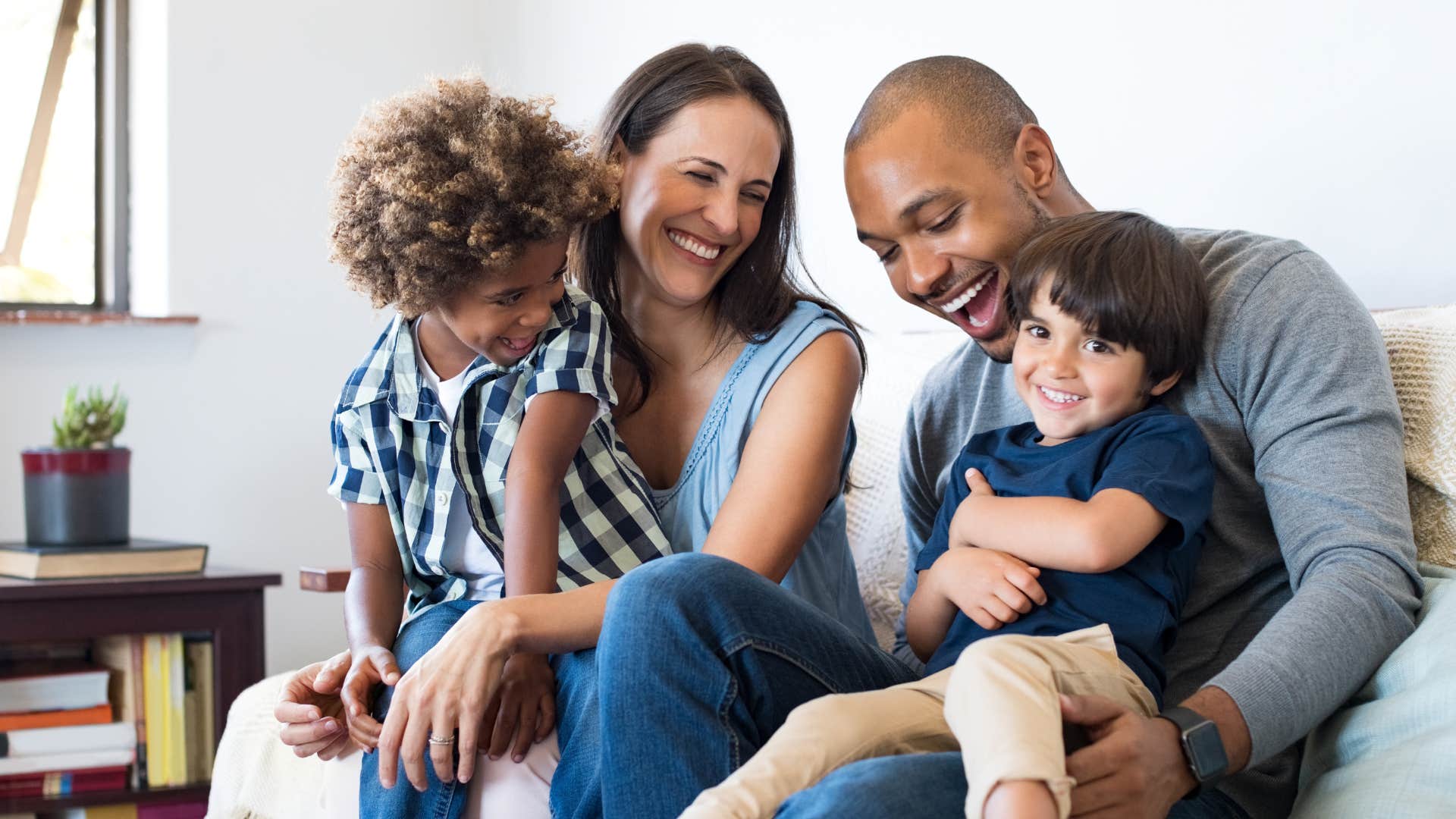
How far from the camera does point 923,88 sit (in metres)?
1.49

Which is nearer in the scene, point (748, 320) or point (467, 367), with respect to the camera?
point (467, 367)

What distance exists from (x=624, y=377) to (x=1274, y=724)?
2.90 feet

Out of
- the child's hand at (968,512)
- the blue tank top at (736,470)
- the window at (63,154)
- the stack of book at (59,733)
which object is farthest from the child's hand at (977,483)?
the window at (63,154)

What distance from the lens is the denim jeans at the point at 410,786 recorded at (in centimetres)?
125

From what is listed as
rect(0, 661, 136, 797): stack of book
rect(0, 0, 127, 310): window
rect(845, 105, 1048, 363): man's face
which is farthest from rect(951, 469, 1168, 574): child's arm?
rect(0, 0, 127, 310): window

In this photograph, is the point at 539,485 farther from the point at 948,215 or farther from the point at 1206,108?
the point at 1206,108

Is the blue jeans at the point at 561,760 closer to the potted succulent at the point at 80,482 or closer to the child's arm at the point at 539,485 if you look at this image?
the child's arm at the point at 539,485

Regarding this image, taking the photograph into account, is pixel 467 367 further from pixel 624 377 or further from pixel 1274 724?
pixel 1274 724

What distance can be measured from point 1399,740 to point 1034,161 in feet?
2.48

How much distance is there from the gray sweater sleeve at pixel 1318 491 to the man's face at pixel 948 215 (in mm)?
315

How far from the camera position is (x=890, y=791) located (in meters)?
0.88

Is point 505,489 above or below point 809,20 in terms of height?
below

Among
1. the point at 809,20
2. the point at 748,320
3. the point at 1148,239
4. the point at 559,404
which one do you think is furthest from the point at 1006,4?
the point at 559,404

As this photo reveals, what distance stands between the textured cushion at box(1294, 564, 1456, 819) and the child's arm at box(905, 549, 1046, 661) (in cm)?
25
